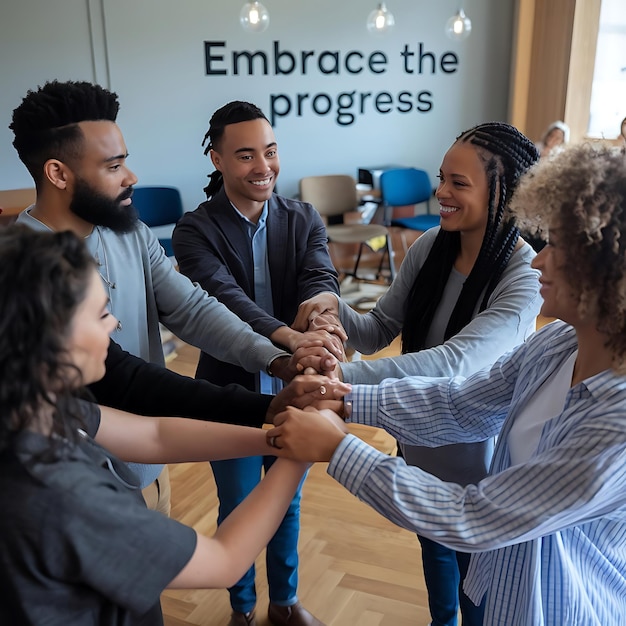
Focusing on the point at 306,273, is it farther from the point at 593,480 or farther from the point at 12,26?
the point at 12,26

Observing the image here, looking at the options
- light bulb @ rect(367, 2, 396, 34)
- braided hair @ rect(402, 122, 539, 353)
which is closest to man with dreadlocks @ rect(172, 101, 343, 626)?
braided hair @ rect(402, 122, 539, 353)

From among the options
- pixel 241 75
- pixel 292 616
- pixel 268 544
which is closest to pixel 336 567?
pixel 292 616

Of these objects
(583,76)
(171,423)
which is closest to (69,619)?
(171,423)

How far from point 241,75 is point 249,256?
13.8 ft

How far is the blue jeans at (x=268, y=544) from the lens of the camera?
1.94m

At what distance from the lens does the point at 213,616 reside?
2209mm

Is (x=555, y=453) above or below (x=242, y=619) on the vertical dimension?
above

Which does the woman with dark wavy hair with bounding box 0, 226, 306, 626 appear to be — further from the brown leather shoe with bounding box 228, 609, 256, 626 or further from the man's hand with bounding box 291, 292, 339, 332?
the brown leather shoe with bounding box 228, 609, 256, 626

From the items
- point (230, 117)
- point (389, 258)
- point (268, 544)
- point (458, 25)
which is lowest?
point (389, 258)

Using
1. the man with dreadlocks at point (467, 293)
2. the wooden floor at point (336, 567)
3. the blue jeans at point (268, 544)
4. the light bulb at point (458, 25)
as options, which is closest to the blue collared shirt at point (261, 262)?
the blue jeans at point (268, 544)

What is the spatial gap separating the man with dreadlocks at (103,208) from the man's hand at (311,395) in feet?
0.50

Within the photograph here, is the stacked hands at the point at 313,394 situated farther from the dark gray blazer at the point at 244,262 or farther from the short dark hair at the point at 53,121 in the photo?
the short dark hair at the point at 53,121

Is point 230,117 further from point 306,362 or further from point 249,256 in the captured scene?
point 306,362

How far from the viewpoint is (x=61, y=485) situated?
31.3 inches
